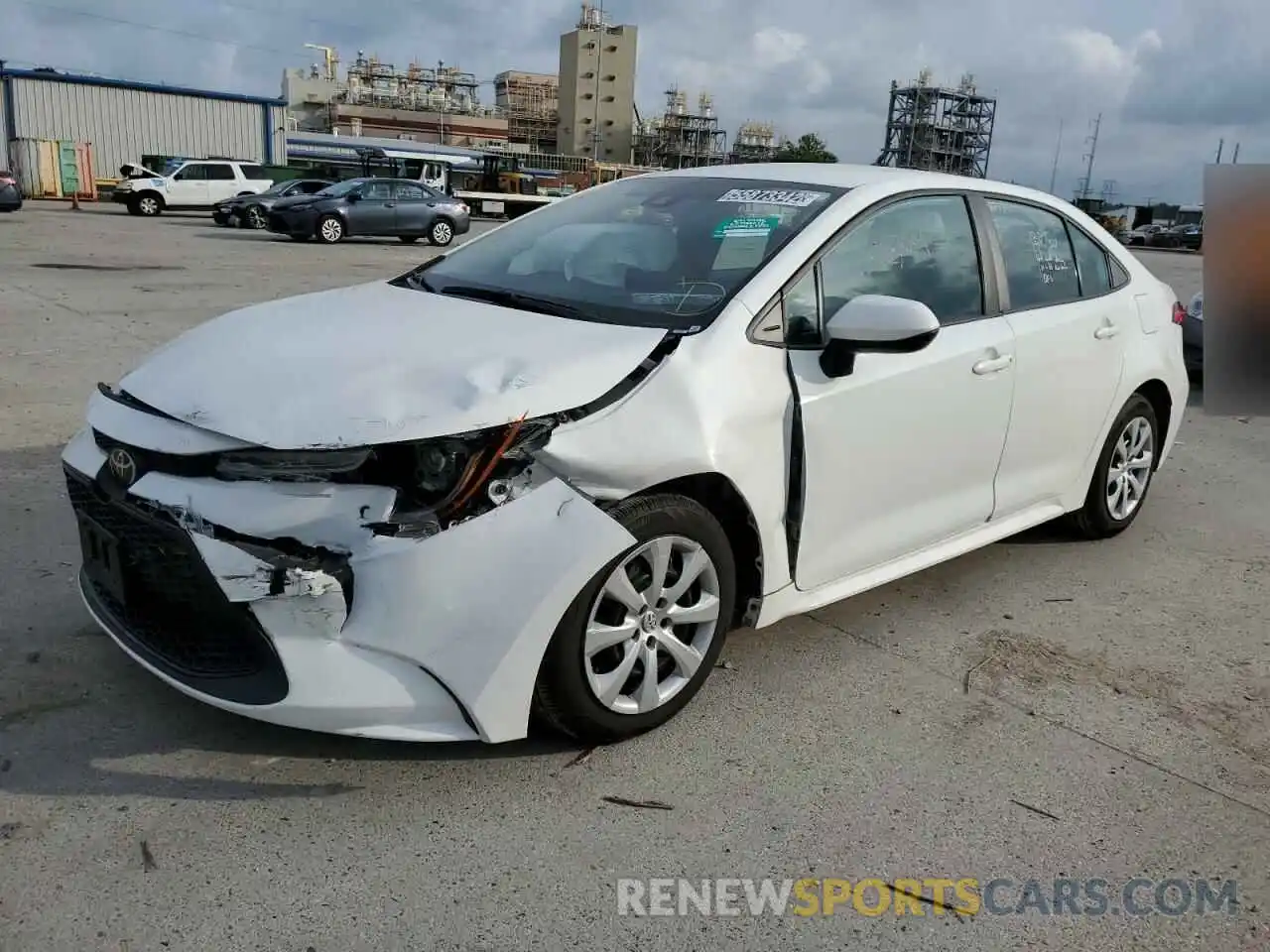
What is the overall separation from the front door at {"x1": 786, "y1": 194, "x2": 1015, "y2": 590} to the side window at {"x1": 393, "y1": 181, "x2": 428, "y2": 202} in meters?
21.9

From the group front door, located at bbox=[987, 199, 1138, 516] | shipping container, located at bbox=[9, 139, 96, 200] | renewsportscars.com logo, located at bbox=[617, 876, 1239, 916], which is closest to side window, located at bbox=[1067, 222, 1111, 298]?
front door, located at bbox=[987, 199, 1138, 516]

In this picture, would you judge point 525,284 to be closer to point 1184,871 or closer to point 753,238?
point 753,238

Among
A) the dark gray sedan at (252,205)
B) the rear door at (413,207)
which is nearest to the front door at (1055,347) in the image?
the rear door at (413,207)

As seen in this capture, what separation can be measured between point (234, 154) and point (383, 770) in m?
51.9

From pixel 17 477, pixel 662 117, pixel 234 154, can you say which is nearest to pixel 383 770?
pixel 17 477

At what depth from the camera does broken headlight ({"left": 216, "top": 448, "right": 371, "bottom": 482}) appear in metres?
2.60

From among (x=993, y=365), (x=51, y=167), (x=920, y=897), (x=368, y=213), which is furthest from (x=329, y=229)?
(x=51, y=167)

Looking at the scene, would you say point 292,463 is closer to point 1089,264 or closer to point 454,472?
point 454,472

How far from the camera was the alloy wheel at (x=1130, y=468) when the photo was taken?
4871mm

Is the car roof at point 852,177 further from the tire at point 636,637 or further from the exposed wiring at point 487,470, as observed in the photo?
the exposed wiring at point 487,470

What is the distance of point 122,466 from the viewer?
9.41 ft

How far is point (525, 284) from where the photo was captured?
3.67m

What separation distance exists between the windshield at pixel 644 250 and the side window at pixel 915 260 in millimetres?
180

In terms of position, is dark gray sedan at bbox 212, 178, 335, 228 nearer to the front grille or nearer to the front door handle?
the front door handle
